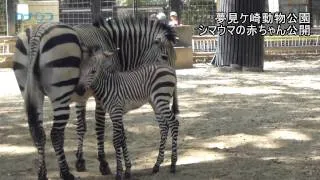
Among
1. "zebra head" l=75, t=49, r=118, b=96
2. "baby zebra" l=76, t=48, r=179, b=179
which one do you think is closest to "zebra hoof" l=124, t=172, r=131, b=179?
"baby zebra" l=76, t=48, r=179, b=179

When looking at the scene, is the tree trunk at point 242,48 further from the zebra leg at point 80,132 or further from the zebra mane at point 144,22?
the zebra leg at point 80,132

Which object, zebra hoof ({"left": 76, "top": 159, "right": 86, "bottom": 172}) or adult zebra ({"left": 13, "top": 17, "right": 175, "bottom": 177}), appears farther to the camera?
zebra hoof ({"left": 76, "top": 159, "right": 86, "bottom": 172})

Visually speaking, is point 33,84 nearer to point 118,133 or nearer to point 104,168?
point 118,133

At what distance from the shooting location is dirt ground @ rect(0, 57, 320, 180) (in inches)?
254

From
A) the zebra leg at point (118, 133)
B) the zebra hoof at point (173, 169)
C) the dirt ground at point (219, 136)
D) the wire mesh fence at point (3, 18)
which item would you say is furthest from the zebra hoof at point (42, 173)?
the wire mesh fence at point (3, 18)

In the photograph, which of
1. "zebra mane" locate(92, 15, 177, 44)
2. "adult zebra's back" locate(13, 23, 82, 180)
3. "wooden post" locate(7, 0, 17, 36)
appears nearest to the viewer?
"adult zebra's back" locate(13, 23, 82, 180)

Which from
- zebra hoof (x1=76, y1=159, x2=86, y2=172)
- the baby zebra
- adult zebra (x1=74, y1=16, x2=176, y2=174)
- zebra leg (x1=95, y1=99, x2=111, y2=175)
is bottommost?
zebra hoof (x1=76, y1=159, x2=86, y2=172)

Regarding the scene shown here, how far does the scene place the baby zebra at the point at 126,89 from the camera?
19.4ft

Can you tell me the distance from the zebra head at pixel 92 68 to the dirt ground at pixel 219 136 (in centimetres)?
102

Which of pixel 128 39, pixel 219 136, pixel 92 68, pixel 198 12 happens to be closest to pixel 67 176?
pixel 92 68

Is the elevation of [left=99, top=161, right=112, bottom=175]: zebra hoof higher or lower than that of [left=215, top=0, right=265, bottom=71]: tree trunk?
lower

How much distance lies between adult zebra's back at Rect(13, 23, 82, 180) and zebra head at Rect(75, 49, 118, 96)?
0.20 feet

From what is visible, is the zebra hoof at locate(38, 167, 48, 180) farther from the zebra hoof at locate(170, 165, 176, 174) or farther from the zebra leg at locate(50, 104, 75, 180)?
the zebra hoof at locate(170, 165, 176, 174)

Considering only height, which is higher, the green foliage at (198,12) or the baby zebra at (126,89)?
the green foliage at (198,12)
